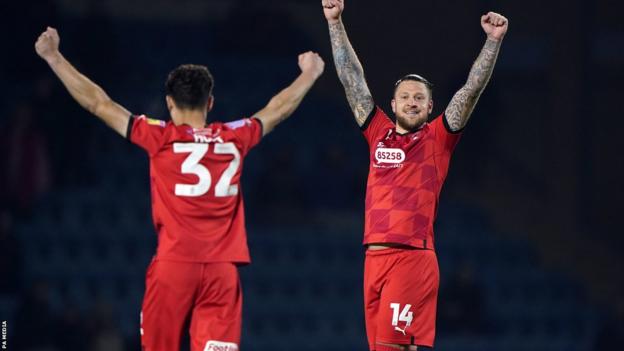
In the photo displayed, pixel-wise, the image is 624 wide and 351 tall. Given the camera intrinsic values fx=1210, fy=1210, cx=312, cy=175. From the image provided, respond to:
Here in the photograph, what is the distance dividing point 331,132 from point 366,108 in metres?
8.20

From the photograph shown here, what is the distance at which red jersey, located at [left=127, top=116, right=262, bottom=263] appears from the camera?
5988 mm

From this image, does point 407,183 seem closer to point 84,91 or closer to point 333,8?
point 333,8

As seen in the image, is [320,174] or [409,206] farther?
[320,174]

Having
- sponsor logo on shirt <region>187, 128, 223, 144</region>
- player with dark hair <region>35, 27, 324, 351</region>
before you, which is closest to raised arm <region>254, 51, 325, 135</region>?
player with dark hair <region>35, 27, 324, 351</region>

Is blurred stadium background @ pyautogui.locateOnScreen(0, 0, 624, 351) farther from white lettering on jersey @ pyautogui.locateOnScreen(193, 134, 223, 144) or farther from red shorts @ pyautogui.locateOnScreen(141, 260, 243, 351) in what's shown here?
white lettering on jersey @ pyautogui.locateOnScreen(193, 134, 223, 144)

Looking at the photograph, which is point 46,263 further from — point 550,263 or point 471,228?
point 550,263

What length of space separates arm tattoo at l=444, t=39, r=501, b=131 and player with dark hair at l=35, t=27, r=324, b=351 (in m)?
1.30

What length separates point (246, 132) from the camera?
20.2 ft

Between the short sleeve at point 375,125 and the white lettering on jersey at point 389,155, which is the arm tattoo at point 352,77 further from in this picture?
the white lettering on jersey at point 389,155

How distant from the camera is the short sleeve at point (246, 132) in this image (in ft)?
20.1

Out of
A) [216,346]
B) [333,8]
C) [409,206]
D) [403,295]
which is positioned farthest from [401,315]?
[333,8]

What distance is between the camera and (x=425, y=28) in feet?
51.7

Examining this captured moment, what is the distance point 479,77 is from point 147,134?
1905 mm

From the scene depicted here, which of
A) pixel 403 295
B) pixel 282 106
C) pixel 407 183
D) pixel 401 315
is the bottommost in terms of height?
pixel 401 315
